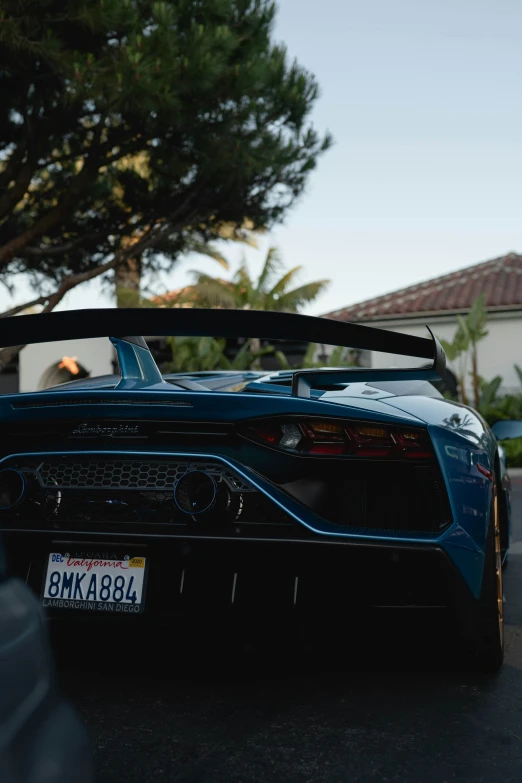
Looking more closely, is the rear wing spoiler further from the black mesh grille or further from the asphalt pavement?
the asphalt pavement

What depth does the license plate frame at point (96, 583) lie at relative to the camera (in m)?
2.93

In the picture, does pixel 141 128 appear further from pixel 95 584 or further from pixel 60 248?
pixel 95 584

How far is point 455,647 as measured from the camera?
3105 millimetres

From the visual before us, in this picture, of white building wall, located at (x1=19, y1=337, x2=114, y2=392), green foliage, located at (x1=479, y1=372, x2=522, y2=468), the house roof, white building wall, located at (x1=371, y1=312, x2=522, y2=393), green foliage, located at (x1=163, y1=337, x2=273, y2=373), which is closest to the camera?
green foliage, located at (x1=479, y1=372, x2=522, y2=468)

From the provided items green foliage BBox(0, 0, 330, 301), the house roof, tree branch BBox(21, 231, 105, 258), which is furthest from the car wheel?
the house roof

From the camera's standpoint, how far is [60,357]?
3053cm

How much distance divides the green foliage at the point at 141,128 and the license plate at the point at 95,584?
11.8 meters

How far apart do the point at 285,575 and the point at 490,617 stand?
0.75 metres

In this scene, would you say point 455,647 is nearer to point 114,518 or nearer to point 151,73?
point 114,518

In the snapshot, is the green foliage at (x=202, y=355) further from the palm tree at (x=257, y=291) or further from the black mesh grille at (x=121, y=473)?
the black mesh grille at (x=121, y=473)

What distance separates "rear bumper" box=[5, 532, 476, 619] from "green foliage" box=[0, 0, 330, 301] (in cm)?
1193

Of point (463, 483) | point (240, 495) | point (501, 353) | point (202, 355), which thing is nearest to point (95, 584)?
point (240, 495)

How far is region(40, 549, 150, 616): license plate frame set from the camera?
9.61ft

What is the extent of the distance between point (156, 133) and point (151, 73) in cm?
179
